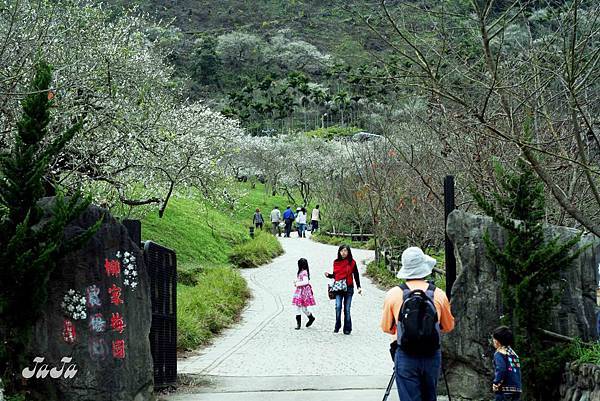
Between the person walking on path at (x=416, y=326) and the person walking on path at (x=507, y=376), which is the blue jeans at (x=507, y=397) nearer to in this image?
the person walking on path at (x=507, y=376)

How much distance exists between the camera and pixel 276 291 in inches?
909

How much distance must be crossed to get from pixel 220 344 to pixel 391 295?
8685 mm

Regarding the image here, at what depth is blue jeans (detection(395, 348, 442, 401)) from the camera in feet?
19.9

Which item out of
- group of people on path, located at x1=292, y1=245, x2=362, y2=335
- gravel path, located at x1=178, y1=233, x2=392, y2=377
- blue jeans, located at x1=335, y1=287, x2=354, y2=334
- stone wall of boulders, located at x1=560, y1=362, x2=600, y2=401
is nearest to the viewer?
stone wall of boulders, located at x1=560, y1=362, x2=600, y2=401

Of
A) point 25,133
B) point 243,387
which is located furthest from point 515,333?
point 25,133

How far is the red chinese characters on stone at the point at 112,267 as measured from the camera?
766 cm

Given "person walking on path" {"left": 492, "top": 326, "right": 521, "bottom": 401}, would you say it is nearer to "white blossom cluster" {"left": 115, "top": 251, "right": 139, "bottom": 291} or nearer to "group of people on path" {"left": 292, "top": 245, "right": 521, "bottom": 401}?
"group of people on path" {"left": 292, "top": 245, "right": 521, "bottom": 401}

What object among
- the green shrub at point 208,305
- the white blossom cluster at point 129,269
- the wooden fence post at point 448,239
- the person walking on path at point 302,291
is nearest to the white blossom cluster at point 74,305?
the white blossom cluster at point 129,269

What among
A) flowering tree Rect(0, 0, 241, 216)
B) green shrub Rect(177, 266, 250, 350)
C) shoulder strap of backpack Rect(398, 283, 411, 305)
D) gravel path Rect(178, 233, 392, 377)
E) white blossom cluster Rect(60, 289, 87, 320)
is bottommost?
gravel path Rect(178, 233, 392, 377)

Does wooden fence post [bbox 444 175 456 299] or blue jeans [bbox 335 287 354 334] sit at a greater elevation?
wooden fence post [bbox 444 175 456 299]

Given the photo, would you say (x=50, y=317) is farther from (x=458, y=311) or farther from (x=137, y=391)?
(x=458, y=311)

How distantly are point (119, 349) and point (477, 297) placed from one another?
377 centimetres

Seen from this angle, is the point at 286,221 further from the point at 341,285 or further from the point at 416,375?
the point at 416,375

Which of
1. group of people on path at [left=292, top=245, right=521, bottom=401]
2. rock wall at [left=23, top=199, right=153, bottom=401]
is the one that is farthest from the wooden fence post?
rock wall at [left=23, top=199, right=153, bottom=401]
